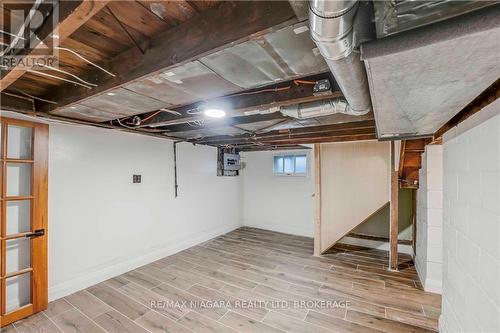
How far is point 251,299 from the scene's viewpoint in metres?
2.56

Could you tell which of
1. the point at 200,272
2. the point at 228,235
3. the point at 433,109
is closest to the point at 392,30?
the point at 433,109

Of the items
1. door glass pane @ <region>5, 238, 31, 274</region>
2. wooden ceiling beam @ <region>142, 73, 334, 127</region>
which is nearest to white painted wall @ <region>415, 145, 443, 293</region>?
wooden ceiling beam @ <region>142, 73, 334, 127</region>

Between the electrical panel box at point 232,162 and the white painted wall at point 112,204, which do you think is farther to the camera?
the electrical panel box at point 232,162

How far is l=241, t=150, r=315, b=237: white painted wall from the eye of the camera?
16.7ft

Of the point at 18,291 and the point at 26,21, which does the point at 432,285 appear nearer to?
the point at 26,21

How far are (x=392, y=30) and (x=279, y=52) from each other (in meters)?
0.54

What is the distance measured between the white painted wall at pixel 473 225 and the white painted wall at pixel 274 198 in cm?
324

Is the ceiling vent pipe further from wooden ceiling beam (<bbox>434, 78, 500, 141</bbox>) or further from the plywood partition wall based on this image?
the plywood partition wall

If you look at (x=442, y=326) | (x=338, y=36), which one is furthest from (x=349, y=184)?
(x=338, y=36)

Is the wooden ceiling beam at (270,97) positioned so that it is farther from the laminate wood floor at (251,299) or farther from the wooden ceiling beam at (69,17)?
the laminate wood floor at (251,299)

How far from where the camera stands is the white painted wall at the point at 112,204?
2.62m

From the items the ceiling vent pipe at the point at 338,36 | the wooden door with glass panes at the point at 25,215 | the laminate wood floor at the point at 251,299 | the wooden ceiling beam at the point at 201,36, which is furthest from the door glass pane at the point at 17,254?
the ceiling vent pipe at the point at 338,36

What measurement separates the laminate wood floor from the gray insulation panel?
200 cm

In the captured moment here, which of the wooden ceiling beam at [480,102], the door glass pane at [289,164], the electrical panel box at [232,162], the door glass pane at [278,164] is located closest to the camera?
the wooden ceiling beam at [480,102]
